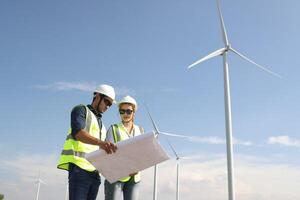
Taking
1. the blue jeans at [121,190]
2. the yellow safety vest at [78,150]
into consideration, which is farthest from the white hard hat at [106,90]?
the blue jeans at [121,190]

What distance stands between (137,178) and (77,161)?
60.1 inches

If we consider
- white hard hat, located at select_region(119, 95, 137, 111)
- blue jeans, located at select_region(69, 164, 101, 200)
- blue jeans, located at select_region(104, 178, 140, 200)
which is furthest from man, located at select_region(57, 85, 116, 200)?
white hard hat, located at select_region(119, 95, 137, 111)

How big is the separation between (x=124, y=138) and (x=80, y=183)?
57.3 inches

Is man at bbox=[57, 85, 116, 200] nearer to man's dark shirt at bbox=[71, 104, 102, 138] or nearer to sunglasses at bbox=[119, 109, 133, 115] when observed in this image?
man's dark shirt at bbox=[71, 104, 102, 138]

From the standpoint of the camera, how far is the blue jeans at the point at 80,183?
5805mm

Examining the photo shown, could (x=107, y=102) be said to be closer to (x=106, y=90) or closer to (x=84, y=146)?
(x=106, y=90)

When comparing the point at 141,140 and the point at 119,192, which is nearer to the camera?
the point at 141,140

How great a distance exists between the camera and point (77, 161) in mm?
5941

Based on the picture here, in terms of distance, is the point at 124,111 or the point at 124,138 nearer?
the point at 124,138

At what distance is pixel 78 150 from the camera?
6.06m

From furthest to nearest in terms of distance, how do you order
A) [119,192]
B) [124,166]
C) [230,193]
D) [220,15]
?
[220,15] < [230,193] < [119,192] < [124,166]

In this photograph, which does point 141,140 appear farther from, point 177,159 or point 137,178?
point 177,159

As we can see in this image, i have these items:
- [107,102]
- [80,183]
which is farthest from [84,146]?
[107,102]

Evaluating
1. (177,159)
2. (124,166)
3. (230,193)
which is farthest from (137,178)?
(177,159)
